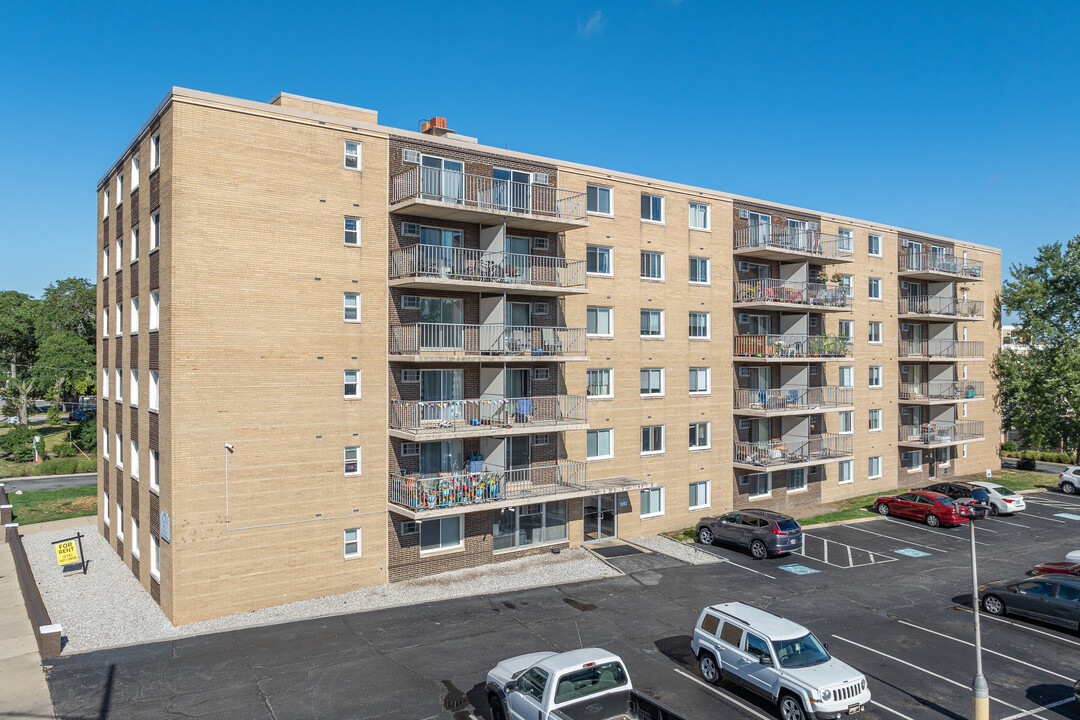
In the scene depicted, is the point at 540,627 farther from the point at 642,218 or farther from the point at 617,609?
the point at 642,218

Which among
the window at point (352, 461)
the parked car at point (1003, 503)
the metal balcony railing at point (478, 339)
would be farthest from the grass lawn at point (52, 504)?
the parked car at point (1003, 503)

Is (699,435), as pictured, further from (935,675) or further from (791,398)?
(935,675)

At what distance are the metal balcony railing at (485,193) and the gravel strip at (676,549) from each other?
13.9 metres

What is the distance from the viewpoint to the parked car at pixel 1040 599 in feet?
64.7

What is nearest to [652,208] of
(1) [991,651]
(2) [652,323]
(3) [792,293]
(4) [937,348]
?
(2) [652,323]

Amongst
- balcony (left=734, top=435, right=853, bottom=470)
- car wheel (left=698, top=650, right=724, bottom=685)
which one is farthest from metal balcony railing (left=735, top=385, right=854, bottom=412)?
car wheel (left=698, top=650, right=724, bottom=685)

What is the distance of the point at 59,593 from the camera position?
24.0 m

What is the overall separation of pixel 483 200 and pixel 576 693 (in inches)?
686

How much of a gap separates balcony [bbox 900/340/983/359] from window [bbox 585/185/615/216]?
2427 centimetres

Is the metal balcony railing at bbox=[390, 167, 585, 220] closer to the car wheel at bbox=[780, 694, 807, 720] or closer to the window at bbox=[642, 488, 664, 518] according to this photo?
the window at bbox=[642, 488, 664, 518]

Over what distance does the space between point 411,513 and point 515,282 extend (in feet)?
29.4

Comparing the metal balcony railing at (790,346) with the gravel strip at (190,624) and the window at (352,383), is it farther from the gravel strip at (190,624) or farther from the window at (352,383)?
the window at (352,383)

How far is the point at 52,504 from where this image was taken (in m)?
39.8

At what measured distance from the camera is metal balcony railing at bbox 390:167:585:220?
A: 928 inches
